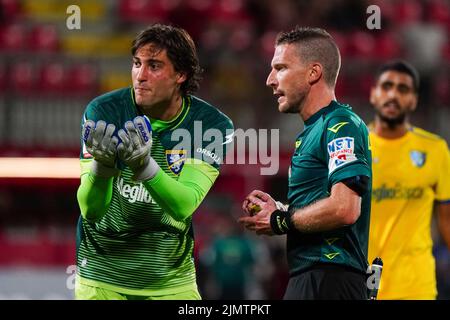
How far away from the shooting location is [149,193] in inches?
178

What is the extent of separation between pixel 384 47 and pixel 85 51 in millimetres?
4715

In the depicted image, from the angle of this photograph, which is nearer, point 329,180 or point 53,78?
point 329,180

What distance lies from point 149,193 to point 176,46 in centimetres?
87

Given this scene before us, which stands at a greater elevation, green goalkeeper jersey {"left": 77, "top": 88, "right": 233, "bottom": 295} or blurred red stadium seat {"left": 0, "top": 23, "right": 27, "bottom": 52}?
blurred red stadium seat {"left": 0, "top": 23, "right": 27, "bottom": 52}

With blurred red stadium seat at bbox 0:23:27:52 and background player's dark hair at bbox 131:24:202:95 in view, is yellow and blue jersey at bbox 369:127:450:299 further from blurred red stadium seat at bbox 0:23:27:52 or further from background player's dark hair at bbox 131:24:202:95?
blurred red stadium seat at bbox 0:23:27:52

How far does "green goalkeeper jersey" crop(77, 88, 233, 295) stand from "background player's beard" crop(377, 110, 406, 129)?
208 centimetres

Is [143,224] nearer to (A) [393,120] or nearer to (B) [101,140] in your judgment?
(B) [101,140]

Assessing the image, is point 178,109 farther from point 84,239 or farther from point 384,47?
point 384,47

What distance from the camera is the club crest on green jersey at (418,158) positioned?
21.2ft

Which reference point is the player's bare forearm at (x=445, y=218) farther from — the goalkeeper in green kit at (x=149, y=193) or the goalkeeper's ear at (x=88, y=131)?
the goalkeeper's ear at (x=88, y=131)

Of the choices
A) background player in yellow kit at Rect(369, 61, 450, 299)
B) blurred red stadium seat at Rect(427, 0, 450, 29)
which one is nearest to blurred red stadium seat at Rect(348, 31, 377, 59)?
blurred red stadium seat at Rect(427, 0, 450, 29)

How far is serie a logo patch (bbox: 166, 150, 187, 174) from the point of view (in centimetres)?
476

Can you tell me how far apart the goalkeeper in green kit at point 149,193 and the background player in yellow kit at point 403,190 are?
1.87m

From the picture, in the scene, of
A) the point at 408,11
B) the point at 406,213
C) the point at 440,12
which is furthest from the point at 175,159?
the point at 440,12
